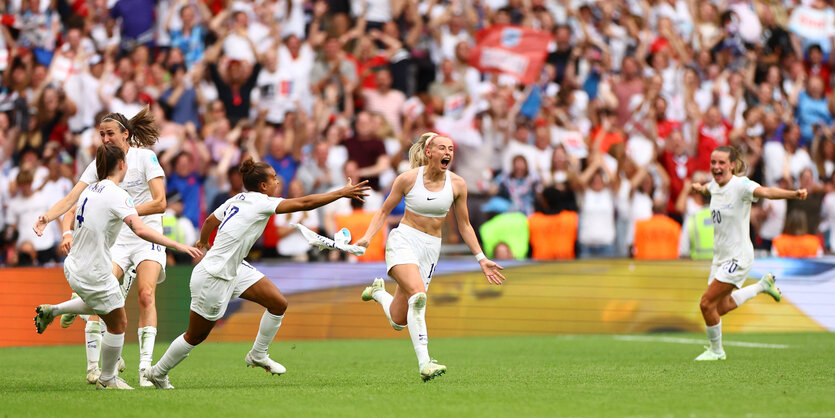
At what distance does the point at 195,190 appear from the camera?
725 inches

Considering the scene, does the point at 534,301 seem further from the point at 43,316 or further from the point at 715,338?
the point at 43,316

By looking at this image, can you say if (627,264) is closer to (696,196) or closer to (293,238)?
(696,196)

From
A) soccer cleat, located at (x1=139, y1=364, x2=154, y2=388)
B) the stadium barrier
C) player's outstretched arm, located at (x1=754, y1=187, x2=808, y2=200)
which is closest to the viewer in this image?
soccer cleat, located at (x1=139, y1=364, x2=154, y2=388)

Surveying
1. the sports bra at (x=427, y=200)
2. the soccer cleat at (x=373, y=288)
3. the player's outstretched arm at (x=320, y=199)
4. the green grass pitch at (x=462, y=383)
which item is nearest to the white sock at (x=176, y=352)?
the green grass pitch at (x=462, y=383)

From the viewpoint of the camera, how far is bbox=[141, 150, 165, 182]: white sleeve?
10.9 meters

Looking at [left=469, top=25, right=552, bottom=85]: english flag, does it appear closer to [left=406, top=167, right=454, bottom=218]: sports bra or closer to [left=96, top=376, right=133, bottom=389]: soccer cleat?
[left=406, top=167, right=454, bottom=218]: sports bra

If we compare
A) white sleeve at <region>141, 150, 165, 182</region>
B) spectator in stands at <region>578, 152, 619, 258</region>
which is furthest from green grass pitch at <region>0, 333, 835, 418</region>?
spectator in stands at <region>578, 152, 619, 258</region>

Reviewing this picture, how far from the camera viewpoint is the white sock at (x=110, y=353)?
9.73 meters

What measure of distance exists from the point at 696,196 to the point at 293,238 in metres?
7.07

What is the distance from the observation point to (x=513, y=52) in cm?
2116

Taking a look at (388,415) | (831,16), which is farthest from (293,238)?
(831,16)

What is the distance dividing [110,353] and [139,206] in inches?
57.2

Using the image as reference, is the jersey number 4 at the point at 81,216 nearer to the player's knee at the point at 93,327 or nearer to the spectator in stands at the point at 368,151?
the player's knee at the point at 93,327

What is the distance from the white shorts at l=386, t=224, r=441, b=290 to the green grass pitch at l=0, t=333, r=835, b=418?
110 cm
